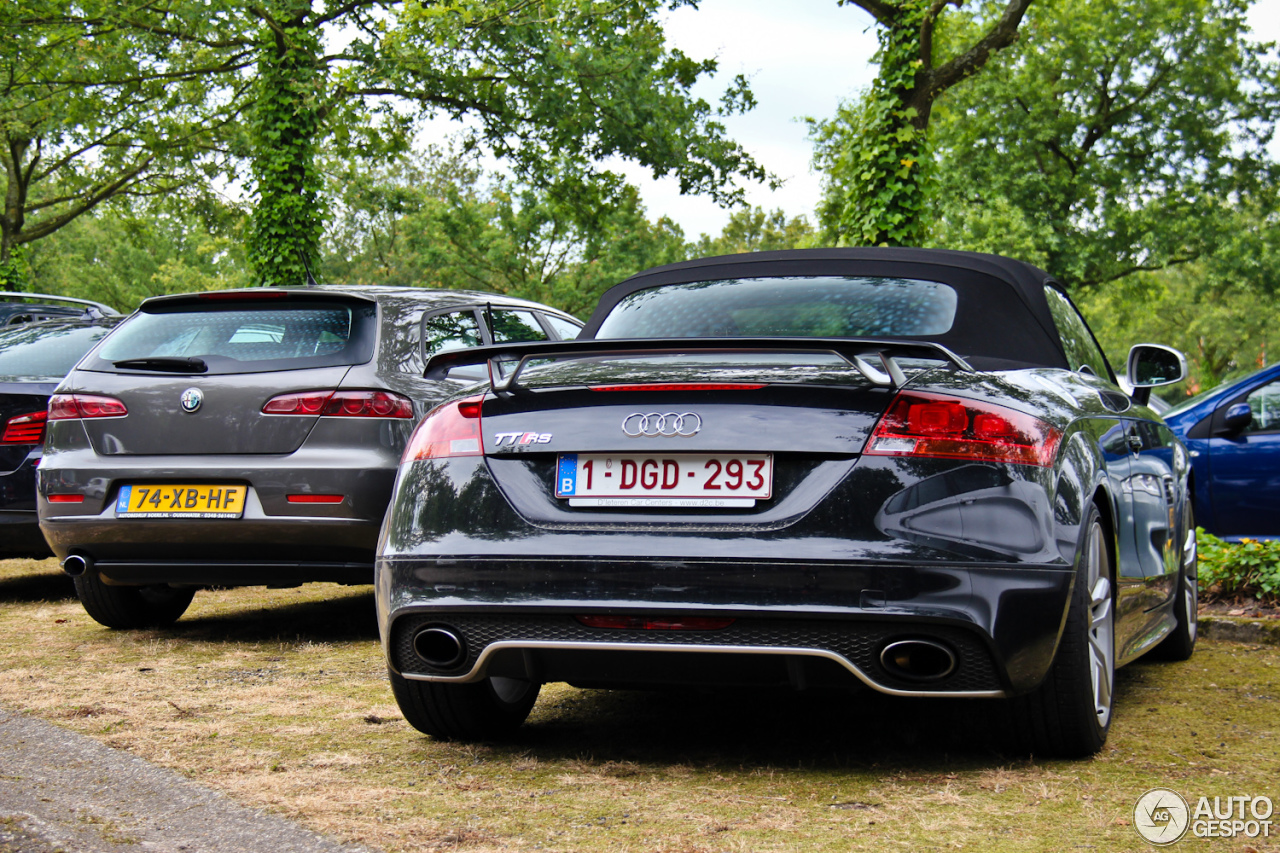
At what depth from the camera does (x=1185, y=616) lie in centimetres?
572

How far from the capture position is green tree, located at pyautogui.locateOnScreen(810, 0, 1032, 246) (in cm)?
1567

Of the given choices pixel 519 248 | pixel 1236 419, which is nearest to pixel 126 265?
pixel 519 248

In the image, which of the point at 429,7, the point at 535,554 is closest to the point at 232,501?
the point at 535,554

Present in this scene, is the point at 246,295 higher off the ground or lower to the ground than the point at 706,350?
higher

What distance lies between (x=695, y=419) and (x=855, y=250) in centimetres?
159

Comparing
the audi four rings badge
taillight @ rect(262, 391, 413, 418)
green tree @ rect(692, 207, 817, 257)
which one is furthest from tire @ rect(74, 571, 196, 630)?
green tree @ rect(692, 207, 817, 257)

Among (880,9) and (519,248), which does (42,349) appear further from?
(519,248)

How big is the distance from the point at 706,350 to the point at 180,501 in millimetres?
3319

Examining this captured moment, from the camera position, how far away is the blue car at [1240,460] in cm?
857

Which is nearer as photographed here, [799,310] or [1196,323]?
[799,310]

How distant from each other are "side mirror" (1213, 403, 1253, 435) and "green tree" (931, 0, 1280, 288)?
88.6ft

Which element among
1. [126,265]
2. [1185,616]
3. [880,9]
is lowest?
[1185,616]

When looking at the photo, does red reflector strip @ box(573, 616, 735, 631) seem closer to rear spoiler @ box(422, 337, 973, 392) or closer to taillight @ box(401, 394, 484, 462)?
taillight @ box(401, 394, 484, 462)

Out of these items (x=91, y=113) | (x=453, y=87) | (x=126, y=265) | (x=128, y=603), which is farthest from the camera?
(x=126, y=265)
